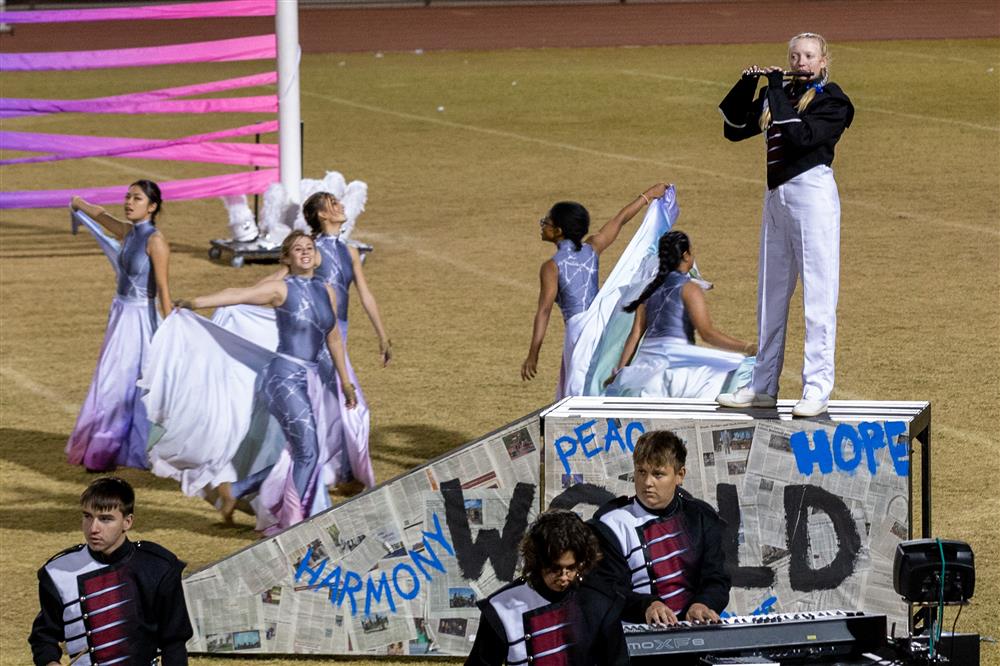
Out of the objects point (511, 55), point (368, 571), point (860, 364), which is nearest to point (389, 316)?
point (860, 364)

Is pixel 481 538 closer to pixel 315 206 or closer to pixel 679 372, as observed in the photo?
pixel 679 372

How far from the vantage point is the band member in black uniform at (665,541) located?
673cm

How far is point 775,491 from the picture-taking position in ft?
26.1

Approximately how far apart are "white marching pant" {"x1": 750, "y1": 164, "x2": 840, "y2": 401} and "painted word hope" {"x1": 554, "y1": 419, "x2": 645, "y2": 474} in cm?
61

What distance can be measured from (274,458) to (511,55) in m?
28.4

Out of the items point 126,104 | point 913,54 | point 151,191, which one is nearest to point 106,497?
point 151,191

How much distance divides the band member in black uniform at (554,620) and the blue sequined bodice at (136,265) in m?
6.53

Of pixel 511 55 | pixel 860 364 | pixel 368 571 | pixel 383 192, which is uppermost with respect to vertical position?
pixel 511 55

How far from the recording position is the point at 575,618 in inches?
224

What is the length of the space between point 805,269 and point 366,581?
100 inches

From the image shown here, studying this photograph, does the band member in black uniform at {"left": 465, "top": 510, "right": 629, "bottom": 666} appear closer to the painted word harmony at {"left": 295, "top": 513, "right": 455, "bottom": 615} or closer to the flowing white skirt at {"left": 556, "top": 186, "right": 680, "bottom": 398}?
the painted word harmony at {"left": 295, "top": 513, "right": 455, "bottom": 615}

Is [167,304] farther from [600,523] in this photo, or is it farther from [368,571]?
[600,523]

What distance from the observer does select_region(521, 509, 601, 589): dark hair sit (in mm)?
5551

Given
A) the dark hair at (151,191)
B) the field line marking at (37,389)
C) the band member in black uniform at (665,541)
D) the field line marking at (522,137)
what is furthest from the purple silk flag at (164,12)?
the band member in black uniform at (665,541)
